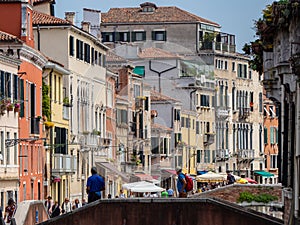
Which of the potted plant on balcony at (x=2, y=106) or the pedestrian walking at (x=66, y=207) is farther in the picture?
the pedestrian walking at (x=66, y=207)

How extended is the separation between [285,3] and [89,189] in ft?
34.0

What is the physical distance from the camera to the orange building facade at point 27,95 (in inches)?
2355

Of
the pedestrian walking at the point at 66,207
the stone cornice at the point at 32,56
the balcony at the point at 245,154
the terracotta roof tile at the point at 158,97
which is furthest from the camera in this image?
the balcony at the point at 245,154

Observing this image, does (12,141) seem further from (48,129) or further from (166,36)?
(166,36)

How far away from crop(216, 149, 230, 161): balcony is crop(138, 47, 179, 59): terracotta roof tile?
35.8 ft

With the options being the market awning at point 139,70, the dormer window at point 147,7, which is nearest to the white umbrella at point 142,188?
the market awning at point 139,70

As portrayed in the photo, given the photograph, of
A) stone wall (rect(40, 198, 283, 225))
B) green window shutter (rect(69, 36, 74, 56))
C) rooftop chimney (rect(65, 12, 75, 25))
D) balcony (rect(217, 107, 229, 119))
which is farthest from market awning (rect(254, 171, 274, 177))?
stone wall (rect(40, 198, 283, 225))

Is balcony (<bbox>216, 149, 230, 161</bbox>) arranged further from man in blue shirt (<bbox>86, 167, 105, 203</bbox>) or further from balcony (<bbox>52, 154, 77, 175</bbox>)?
man in blue shirt (<bbox>86, 167, 105, 203</bbox>)

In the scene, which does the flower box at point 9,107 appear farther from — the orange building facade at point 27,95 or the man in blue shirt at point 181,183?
the man in blue shirt at point 181,183

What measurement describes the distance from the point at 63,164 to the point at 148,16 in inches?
1951

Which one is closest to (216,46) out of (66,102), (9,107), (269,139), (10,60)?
(269,139)

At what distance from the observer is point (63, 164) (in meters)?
70.4

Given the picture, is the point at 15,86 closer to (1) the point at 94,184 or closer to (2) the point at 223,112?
(1) the point at 94,184

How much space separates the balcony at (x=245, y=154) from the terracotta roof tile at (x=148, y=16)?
36.1ft
